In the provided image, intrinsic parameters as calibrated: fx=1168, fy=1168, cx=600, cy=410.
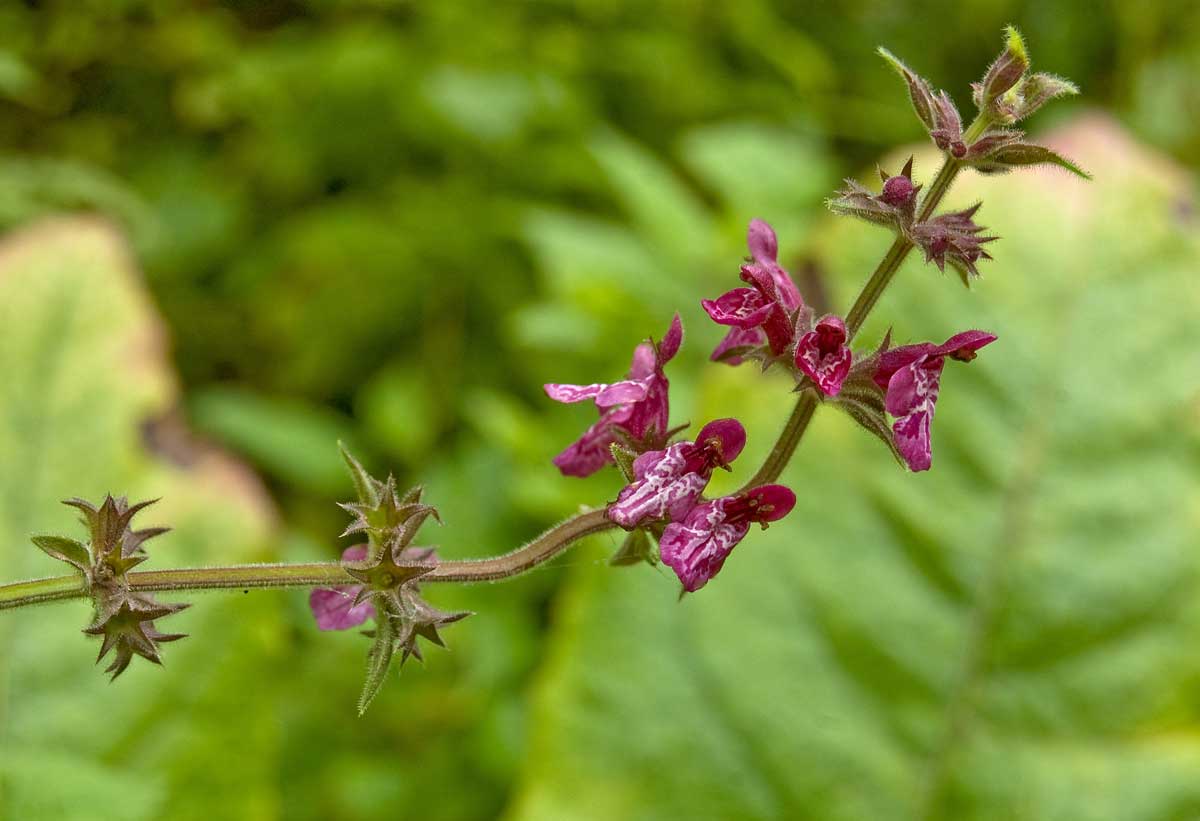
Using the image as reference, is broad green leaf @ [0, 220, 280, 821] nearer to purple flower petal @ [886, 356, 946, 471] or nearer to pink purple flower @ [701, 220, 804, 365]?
pink purple flower @ [701, 220, 804, 365]

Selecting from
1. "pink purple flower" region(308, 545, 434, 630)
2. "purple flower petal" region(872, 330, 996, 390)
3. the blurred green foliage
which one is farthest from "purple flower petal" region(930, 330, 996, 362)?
the blurred green foliage

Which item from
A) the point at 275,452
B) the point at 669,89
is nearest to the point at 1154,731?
the point at 275,452

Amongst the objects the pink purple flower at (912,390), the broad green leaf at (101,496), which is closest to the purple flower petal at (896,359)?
the pink purple flower at (912,390)

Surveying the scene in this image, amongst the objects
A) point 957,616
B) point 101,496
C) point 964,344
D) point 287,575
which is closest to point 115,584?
point 287,575

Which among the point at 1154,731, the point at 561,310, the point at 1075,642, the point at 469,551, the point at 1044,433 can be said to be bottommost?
the point at 1154,731

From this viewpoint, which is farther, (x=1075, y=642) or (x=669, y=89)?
(x=669, y=89)

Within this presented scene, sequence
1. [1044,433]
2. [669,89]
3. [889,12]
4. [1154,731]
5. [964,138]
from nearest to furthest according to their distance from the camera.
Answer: [964,138], [1154,731], [1044,433], [669,89], [889,12]

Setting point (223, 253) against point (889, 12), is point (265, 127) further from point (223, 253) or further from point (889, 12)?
point (889, 12)

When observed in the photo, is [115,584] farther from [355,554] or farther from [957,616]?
[957,616]
